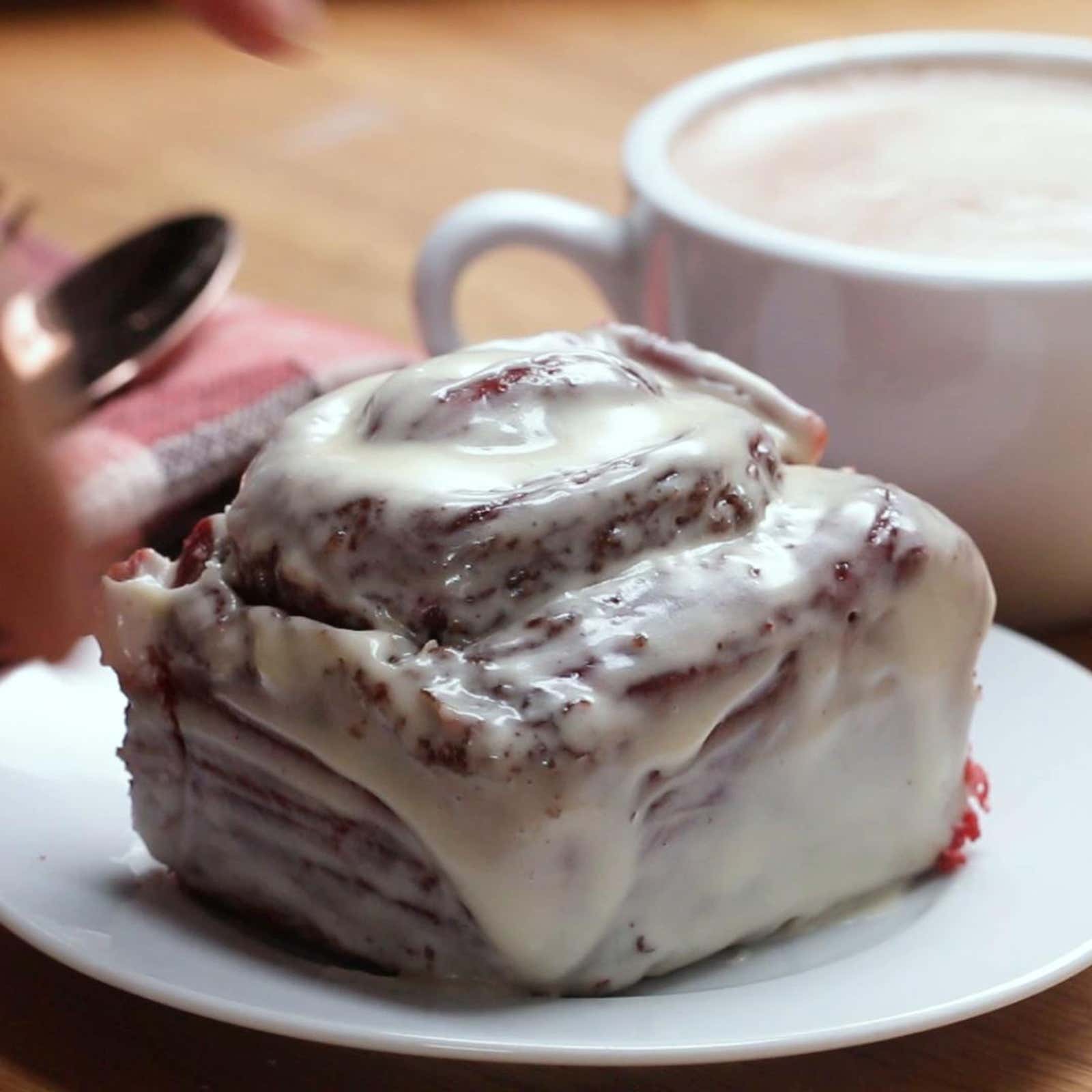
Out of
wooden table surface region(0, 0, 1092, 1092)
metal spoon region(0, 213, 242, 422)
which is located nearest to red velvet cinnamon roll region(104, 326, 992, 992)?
wooden table surface region(0, 0, 1092, 1092)

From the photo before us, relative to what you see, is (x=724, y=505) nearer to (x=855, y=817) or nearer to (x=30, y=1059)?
(x=855, y=817)

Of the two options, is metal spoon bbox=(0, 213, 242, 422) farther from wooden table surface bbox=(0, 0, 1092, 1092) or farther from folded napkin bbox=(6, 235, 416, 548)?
wooden table surface bbox=(0, 0, 1092, 1092)

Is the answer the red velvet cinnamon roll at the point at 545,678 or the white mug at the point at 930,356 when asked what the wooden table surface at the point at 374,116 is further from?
the red velvet cinnamon roll at the point at 545,678

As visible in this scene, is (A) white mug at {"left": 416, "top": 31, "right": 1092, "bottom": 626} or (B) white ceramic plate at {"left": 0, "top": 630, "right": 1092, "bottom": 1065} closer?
(B) white ceramic plate at {"left": 0, "top": 630, "right": 1092, "bottom": 1065}

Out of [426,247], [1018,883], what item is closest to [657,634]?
[1018,883]

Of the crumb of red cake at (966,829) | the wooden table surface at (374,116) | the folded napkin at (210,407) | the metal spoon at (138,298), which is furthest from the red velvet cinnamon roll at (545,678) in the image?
the metal spoon at (138,298)

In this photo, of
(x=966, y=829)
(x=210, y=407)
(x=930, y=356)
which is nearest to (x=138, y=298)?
(x=210, y=407)
